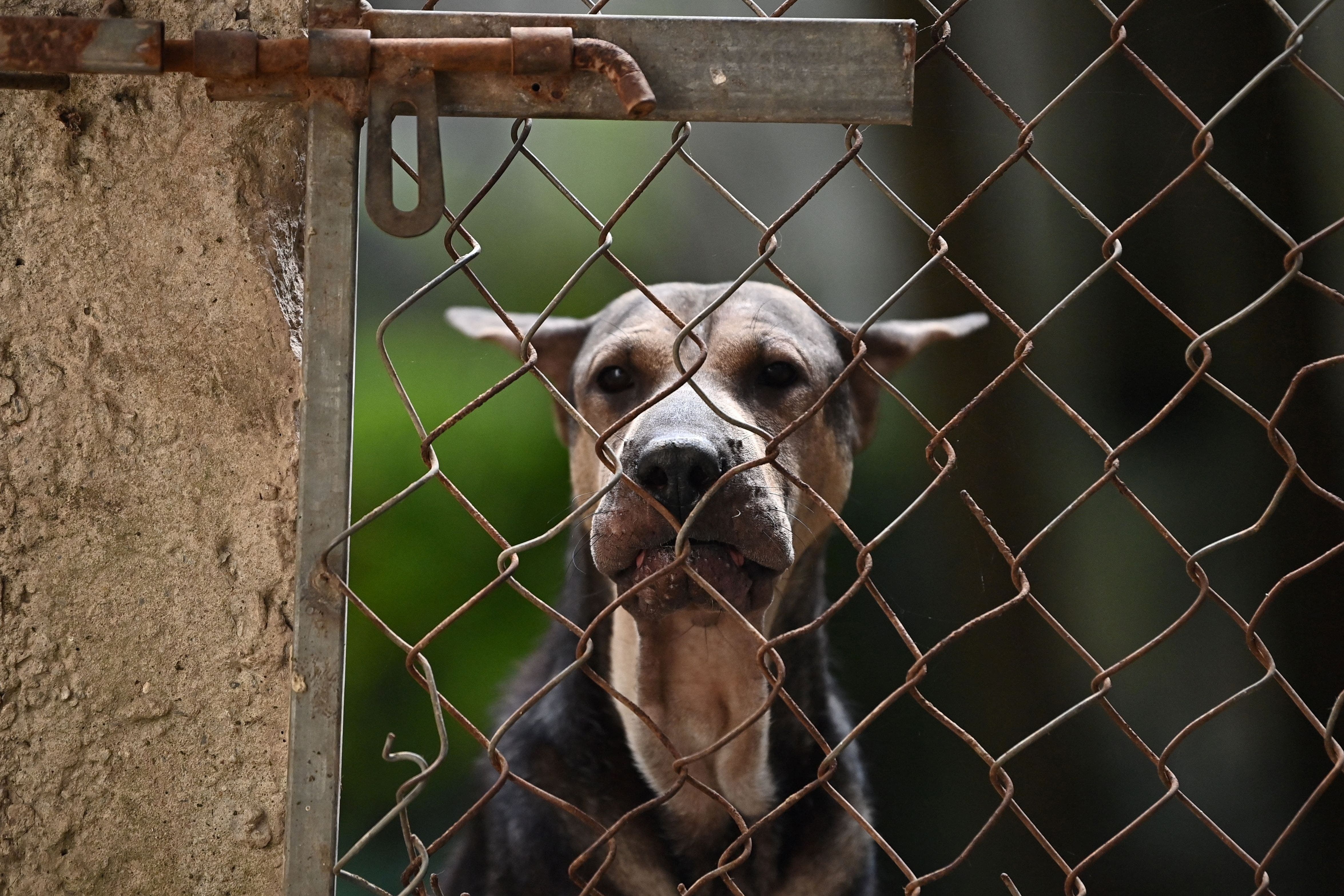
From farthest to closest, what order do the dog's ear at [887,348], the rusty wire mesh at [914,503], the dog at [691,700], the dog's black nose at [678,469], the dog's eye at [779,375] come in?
the dog's ear at [887,348] → the dog's eye at [779,375] → the dog at [691,700] → the dog's black nose at [678,469] → the rusty wire mesh at [914,503]

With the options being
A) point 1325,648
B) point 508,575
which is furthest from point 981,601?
point 508,575

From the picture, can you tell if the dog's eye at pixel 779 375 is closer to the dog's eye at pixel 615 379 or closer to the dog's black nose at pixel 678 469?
the dog's eye at pixel 615 379

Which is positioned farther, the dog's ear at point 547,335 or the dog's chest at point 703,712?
the dog's ear at point 547,335

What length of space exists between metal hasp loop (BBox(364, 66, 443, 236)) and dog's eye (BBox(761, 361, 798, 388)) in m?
1.75

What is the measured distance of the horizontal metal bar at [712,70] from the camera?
1464mm

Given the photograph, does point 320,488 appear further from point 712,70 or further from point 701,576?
point 701,576

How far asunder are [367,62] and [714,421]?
1127 millimetres

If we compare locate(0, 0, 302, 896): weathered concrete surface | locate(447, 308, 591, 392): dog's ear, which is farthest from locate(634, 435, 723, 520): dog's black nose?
locate(447, 308, 591, 392): dog's ear

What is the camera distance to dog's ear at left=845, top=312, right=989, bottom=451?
3.44 m

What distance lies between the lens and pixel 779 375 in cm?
311

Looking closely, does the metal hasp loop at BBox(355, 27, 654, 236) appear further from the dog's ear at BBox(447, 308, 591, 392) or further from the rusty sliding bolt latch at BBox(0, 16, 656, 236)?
the dog's ear at BBox(447, 308, 591, 392)

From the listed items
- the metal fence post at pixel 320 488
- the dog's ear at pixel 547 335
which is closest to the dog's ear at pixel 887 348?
the dog's ear at pixel 547 335

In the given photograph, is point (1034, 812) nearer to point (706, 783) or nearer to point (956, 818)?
point (956, 818)

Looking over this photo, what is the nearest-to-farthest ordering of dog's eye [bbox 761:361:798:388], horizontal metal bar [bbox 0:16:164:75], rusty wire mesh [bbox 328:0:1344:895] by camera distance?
horizontal metal bar [bbox 0:16:164:75]
rusty wire mesh [bbox 328:0:1344:895]
dog's eye [bbox 761:361:798:388]
